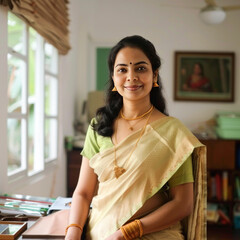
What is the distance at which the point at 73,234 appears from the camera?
123 cm

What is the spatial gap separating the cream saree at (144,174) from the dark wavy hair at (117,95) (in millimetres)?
119

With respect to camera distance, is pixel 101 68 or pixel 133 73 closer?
pixel 133 73

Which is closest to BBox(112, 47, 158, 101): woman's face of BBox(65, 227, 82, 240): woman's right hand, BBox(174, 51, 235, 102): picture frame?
BBox(65, 227, 82, 240): woman's right hand

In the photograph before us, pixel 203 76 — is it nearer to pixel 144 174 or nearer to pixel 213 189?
pixel 213 189

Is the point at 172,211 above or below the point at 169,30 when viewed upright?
below

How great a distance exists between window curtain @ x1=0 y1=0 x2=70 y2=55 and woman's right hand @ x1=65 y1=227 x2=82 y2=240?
1.23 m

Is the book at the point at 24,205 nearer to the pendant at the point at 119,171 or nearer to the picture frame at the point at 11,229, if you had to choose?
the picture frame at the point at 11,229

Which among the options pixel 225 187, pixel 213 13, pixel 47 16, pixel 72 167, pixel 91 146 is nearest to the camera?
pixel 91 146

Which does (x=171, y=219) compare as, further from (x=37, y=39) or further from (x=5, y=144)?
(x=37, y=39)

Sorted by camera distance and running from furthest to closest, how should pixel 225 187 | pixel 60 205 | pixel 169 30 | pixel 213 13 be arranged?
pixel 169 30, pixel 225 187, pixel 213 13, pixel 60 205

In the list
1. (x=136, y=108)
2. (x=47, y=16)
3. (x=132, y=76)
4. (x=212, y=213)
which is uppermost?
(x=47, y=16)

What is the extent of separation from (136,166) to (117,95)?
0.38 meters

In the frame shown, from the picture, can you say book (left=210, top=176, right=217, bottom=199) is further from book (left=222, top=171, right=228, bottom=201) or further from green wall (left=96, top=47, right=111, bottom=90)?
green wall (left=96, top=47, right=111, bottom=90)

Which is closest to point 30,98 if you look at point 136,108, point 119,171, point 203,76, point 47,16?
point 47,16
